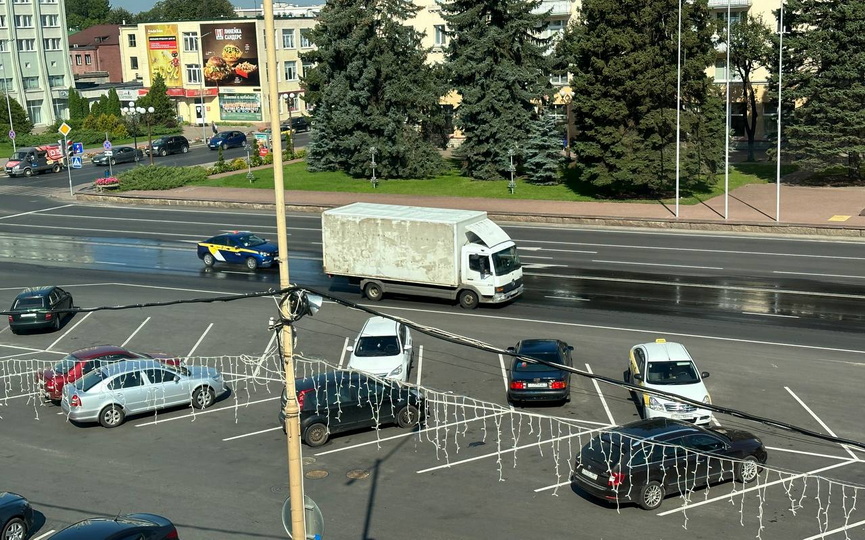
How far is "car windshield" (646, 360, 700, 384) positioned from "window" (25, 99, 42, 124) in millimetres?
84658

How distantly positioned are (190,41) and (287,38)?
924 centimetres

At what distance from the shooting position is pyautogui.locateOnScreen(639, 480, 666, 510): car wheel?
16453 mm

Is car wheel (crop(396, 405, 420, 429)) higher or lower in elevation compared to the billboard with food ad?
lower

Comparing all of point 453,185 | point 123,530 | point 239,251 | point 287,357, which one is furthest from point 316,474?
point 453,185

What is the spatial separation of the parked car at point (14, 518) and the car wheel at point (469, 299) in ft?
55.6

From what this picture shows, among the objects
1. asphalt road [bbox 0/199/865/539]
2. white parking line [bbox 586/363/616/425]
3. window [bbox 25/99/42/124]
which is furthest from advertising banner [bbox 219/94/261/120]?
white parking line [bbox 586/363/616/425]

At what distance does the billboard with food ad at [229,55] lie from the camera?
90.7m

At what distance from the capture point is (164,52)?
95625mm

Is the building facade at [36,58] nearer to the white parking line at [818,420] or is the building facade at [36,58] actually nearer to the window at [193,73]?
the window at [193,73]

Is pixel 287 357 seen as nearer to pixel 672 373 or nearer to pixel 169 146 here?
pixel 672 373

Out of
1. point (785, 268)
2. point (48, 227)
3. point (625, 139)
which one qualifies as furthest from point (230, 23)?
point (785, 268)

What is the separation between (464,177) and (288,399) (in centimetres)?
4840

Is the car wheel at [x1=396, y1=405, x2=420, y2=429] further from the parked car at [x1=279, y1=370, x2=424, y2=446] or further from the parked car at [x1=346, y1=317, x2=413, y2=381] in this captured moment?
the parked car at [x1=346, y1=317, x2=413, y2=381]

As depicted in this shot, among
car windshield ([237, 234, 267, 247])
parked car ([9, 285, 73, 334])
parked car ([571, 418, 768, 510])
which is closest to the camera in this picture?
parked car ([571, 418, 768, 510])
